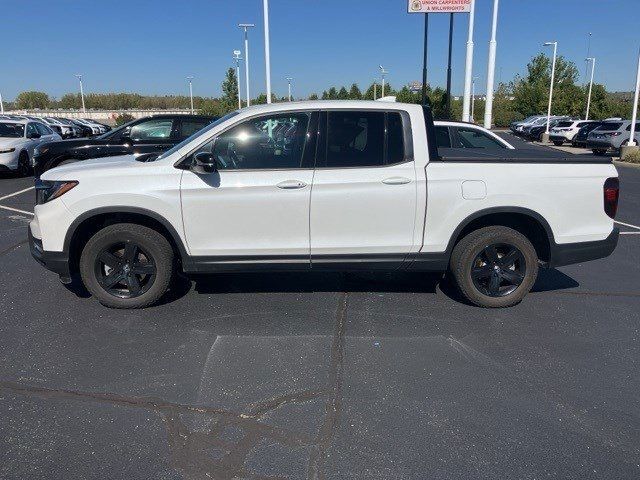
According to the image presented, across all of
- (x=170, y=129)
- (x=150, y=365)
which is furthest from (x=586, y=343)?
(x=170, y=129)

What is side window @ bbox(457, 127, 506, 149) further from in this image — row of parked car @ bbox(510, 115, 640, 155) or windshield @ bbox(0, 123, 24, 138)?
row of parked car @ bbox(510, 115, 640, 155)

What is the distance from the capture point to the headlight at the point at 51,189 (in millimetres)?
4559

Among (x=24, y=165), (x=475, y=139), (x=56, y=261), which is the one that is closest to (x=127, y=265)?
Result: (x=56, y=261)

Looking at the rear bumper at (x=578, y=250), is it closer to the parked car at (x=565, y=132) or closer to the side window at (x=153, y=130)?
the side window at (x=153, y=130)

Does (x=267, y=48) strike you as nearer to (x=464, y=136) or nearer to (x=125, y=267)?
Result: (x=464, y=136)

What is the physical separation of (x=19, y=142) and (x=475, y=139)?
12.4 meters

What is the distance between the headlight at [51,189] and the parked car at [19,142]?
10.9m

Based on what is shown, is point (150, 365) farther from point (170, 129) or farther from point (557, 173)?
point (170, 129)

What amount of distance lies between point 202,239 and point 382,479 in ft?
8.62

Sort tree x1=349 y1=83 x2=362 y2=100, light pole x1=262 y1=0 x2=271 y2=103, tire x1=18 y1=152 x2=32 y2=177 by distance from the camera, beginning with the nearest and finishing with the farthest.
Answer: tire x1=18 y1=152 x2=32 y2=177, light pole x1=262 y1=0 x2=271 y2=103, tree x1=349 y1=83 x2=362 y2=100

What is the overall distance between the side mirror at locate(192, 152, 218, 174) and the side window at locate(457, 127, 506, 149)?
505cm

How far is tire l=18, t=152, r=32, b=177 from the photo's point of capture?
1458 centimetres

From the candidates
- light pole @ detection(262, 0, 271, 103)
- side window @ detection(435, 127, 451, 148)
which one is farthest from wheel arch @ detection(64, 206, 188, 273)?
light pole @ detection(262, 0, 271, 103)

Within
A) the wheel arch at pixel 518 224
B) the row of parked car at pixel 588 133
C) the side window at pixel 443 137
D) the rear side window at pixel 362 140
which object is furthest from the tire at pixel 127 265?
the row of parked car at pixel 588 133
